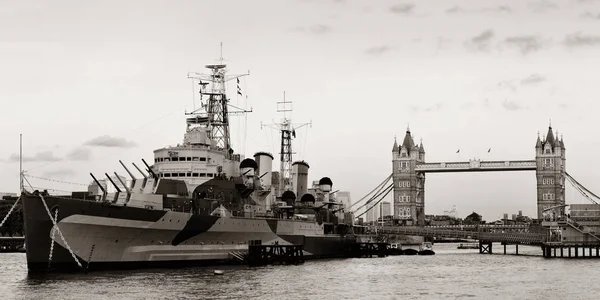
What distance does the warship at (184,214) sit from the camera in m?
37.8

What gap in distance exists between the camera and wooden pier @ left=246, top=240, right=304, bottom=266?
162 feet

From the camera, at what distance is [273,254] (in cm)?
5175

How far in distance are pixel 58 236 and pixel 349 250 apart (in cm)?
3905

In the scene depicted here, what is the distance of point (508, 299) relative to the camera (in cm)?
3325

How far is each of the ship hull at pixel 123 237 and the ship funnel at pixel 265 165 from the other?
7877 millimetres

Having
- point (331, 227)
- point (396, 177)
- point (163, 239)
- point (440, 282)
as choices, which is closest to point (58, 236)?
point (163, 239)

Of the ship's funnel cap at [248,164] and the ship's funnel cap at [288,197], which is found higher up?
the ship's funnel cap at [248,164]

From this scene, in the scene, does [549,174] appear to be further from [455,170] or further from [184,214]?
[184,214]

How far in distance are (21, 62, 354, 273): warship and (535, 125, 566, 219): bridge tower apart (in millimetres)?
95621

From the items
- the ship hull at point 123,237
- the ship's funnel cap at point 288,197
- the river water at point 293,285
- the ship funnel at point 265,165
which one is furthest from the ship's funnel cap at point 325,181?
the river water at point 293,285

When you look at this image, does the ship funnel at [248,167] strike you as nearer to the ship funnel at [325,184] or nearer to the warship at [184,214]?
the warship at [184,214]

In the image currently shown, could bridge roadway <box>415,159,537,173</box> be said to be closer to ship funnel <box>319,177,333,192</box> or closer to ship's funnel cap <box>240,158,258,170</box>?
ship funnel <box>319,177,333,192</box>

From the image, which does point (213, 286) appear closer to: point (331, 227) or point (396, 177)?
point (331, 227)

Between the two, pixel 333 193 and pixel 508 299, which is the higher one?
pixel 333 193
